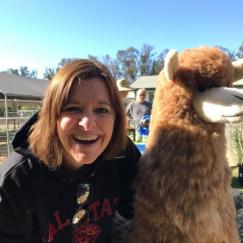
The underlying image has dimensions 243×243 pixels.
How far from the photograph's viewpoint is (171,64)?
67.2 inches

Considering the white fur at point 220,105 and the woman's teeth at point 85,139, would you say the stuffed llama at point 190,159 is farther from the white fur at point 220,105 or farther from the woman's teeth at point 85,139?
the woman's teeth at point 85,139

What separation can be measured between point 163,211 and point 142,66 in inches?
1980

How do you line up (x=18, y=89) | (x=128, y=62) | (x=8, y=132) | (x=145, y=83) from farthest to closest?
(x=128, y=62)
(x=145, y=83)
(x=18, y=89)
(x=8, y=132)

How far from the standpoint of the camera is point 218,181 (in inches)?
69.3

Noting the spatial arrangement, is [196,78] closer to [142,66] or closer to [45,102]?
[45,102]

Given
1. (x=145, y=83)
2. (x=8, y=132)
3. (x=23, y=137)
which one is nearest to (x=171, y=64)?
(x=23, y=137)

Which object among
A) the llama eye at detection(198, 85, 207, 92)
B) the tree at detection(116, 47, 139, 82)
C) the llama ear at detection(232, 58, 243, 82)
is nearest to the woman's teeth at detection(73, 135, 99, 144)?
the llama eye at detection(198, 85, 207, 92)

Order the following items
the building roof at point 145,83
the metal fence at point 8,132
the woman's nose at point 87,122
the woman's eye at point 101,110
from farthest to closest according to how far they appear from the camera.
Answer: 1. the building roof at point 145,83
2. the metal fence at point 8,132
3. the woman's eye at point 101,110
4. the woman's nose at point 87,122

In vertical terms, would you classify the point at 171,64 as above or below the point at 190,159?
above

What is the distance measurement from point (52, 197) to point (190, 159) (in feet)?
2.28

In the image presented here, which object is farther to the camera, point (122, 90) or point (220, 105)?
point (122, 90)

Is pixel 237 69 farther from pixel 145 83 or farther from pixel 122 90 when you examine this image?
pixel 145 83

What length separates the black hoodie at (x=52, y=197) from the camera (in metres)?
1.66

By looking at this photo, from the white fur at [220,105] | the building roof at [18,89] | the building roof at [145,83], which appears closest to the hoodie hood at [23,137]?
the white fur at [220,105]
